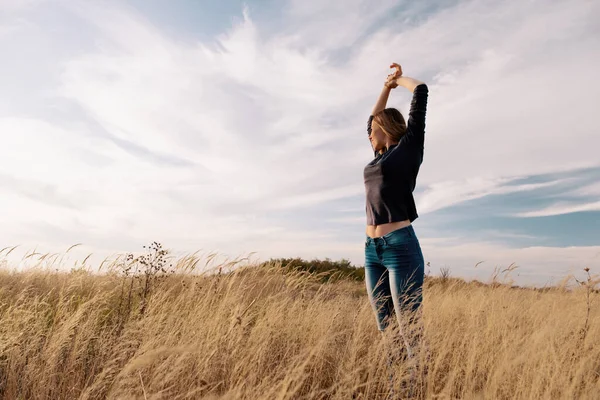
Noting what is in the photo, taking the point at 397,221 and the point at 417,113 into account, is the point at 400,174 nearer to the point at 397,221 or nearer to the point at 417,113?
the point at 397,221

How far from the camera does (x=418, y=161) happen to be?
3414mm

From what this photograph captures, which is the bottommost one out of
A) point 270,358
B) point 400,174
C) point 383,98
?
point 270,358

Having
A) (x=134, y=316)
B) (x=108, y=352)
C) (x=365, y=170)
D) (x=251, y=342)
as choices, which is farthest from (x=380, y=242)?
(x=134, y=316)

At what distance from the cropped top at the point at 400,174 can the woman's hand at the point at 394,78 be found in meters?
0.57

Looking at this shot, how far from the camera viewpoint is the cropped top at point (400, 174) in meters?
3.34

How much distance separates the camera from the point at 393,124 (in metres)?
3.58

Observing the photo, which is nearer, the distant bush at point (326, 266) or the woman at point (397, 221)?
the woman at point (397, 221)

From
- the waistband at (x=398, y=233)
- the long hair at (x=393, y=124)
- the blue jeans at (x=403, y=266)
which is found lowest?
the blue jeans at (x=403, y=266)

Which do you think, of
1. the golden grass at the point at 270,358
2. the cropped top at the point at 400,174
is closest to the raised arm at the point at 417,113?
the cropped top at the point at 400,174

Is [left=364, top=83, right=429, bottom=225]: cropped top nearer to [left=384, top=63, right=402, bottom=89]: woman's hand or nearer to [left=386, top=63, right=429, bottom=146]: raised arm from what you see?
[left=386, top=63, right=429, bottom=146]: raised arm

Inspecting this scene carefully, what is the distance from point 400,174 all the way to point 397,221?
0.37 metres

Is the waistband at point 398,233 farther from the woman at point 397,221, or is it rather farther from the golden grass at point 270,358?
the golden grass at point 270,358

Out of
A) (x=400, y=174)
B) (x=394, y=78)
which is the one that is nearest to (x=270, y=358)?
(x=400, y=174)

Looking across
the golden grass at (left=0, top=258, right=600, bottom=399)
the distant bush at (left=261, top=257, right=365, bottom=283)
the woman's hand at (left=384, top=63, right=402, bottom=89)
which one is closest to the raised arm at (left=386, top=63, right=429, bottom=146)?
the woman's hand at (left=384, top=63, right=402, bottom=89)
